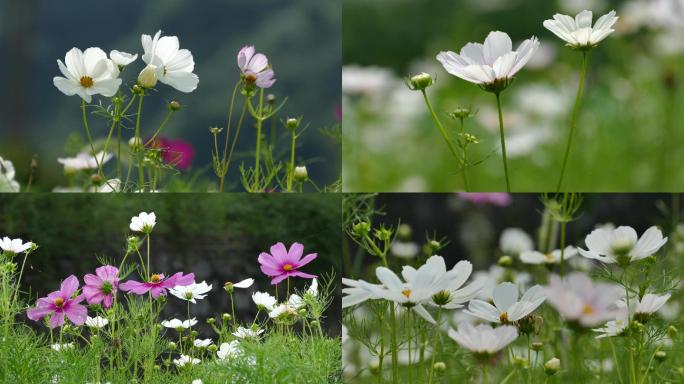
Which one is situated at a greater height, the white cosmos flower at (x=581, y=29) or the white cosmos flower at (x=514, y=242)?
the white cosmos flower at (x=581, y=29)

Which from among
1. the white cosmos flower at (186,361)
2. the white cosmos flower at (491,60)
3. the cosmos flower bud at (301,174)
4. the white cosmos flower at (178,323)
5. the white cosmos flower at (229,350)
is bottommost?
the white cosmos flower at (186,361)

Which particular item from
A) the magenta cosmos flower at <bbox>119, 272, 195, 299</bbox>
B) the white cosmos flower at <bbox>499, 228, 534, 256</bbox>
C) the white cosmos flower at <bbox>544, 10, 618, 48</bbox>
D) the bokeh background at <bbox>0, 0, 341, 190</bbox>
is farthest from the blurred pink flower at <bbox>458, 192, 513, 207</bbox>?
the magenta cosmos flower at <bbox>119, 272, 195, 299</bbox>

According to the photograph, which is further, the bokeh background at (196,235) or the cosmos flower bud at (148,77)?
the bokeh background at (196,235)

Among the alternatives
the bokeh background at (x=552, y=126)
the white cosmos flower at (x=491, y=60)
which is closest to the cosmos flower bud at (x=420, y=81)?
the white cosmos flower at (x=491, y=60)

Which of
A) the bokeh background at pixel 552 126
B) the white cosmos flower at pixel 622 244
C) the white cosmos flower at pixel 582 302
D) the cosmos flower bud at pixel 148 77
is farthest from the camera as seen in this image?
the bokeh background at pixel 552 126

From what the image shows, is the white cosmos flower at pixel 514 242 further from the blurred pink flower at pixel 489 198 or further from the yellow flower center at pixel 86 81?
the yellow flower center at pixel 86 81
